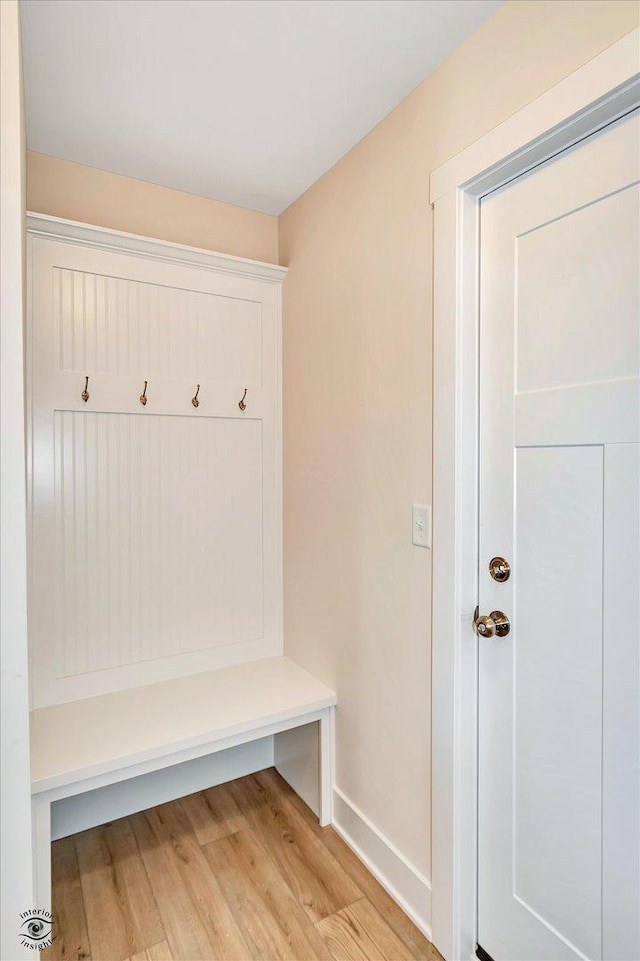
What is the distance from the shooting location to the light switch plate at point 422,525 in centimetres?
145

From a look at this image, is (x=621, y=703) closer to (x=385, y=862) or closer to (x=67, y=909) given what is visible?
(x=385, y=862)

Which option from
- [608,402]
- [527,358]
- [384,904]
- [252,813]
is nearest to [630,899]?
[384,904]

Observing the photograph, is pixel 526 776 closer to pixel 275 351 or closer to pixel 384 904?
pixel 384 904

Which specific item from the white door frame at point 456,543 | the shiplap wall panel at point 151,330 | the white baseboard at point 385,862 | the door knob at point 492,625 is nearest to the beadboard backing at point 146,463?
the shiplap wall panel at point 151,330

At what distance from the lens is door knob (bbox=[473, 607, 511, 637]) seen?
1.29 metres

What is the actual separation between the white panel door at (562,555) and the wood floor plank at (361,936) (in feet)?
0.81

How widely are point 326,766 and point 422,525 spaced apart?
1089 mm

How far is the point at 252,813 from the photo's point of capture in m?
1.99

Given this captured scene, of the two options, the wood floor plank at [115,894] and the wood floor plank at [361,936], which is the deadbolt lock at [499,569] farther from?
the wood floor plank at [115,894]

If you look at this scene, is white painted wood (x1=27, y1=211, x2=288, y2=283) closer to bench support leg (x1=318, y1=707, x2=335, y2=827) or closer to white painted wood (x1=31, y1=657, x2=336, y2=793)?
white painted wood (x1=31, y1=657, x2=336, y2=793)

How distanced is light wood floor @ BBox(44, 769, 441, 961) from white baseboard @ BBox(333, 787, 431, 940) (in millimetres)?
28

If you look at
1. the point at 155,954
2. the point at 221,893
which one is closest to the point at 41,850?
the point at 155,954

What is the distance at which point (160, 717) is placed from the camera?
1752 mm

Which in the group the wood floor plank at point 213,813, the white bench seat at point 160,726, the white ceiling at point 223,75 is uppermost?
the white ceiling at point 223,75
